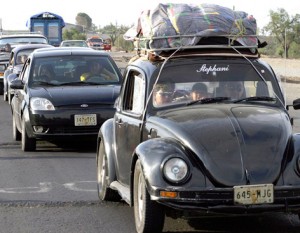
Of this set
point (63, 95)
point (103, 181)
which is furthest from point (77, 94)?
point (103, 181)

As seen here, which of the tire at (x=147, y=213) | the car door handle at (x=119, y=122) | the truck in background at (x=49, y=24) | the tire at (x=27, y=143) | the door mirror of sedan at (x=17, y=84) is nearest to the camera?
the tire at (x=147, y=213)

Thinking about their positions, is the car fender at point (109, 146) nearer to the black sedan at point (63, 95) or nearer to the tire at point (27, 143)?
the black sedan at point (63, 95)

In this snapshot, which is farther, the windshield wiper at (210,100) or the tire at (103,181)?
the tire at (103,181)

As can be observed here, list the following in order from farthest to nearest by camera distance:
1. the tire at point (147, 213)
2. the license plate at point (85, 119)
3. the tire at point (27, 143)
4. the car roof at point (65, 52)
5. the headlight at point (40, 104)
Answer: the car roof at point (65, 52) → the tire at point (27, 143) → the headlight at point (40, 104) → the license plate at point (85, 119) → the tire at point (147, 213)

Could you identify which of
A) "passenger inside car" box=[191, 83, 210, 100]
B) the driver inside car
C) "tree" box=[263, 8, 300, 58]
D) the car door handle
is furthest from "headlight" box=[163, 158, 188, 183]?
"tree" box=[263, 8, 300, 58]

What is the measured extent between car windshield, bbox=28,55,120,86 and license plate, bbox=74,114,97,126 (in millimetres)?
1120

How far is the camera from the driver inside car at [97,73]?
44.4 feet

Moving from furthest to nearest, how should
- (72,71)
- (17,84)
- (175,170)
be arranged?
(72,71) → (17,84) → (175,170)

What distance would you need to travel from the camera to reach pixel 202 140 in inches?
257

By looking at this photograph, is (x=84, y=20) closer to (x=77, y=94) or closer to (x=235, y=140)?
(x=77, y=94)

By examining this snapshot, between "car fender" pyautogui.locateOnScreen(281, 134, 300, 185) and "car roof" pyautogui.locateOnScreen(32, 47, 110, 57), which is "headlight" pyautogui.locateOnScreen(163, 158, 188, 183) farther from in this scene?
"car roof" pyautogui.locateOnScreen(32, 47, 110, 57)

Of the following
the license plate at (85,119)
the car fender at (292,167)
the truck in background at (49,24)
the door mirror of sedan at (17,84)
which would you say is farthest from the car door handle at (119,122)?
the truck in background at (49,24)

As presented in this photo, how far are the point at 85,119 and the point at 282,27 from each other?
38.7m

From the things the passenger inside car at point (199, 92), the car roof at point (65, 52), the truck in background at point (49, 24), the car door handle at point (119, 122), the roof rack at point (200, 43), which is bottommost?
the truck in background at point (49, 24)
